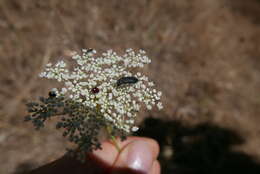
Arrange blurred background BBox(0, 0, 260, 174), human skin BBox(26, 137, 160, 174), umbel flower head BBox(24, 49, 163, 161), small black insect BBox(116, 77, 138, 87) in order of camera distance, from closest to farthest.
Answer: umbel flower head BBox(24, 49, 163, 161), small black insect BBox(116, 77, 138, 87), human skin BBox(26, 137, 160, 174), blurred background BBox(0, 0, 260, 174)

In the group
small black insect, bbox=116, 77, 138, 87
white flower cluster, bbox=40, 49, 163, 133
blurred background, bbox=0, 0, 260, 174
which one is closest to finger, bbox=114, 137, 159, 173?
white flower cluster, bbox=40, 49, 163, 133

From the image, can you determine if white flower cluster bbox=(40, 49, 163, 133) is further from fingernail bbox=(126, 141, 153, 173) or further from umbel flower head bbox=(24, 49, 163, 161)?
fingernail bbox=(126, 141, 153, 173)

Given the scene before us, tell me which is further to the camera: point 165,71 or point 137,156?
point 165,71

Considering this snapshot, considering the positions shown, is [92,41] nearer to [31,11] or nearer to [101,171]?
[31,11]

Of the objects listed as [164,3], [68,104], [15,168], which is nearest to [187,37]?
[164,3]

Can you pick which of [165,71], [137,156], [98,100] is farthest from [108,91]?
[165,71]

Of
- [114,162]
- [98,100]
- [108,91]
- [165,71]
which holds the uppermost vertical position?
[165,71]

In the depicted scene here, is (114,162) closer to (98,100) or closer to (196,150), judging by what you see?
(98,100)
